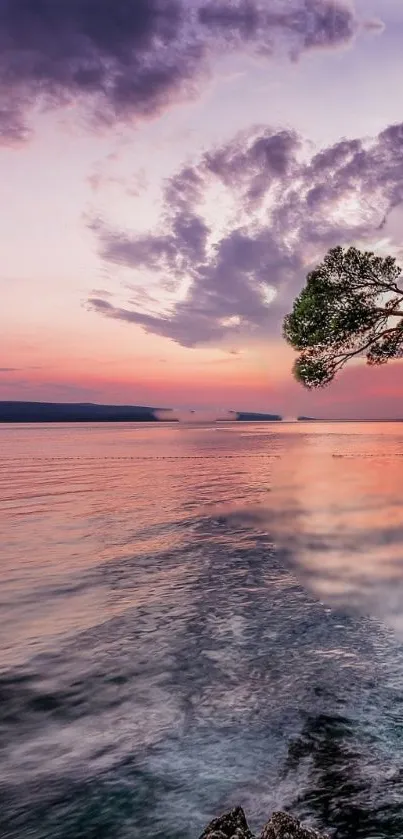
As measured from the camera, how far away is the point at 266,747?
5.06m

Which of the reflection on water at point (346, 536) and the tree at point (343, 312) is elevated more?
the tree at point (343, 312)

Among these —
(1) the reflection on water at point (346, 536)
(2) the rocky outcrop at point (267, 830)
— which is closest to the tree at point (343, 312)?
(1) the reflection on water at point (346, 536)

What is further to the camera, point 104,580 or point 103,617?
point 104,580

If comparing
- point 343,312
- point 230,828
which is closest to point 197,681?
point 230,828

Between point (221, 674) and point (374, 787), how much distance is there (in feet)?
9.02

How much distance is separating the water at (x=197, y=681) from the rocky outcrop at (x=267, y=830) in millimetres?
924

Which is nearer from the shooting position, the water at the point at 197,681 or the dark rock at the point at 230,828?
the dark rock at the point at 230,828

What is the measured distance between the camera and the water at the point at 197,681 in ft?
14.3

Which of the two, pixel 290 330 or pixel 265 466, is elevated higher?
pixel 290 330

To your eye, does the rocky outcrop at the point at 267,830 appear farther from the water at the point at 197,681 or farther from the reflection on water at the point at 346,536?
the reflection on water at the point at 346,536

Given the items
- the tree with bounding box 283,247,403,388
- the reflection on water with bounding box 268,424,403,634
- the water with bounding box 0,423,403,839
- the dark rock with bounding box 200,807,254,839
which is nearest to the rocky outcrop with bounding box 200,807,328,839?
the dark rock with bounding box 200,807,254,839

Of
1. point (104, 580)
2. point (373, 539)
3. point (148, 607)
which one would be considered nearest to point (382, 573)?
point (373, 539)

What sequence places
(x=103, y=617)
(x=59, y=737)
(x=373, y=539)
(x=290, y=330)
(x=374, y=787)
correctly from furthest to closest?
(x=290, y=330) < (x=373, y=539) < (x=103, y=617) < (x=59, y=737) < (x=374, y=787)

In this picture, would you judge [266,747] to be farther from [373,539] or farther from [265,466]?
[265,466]
